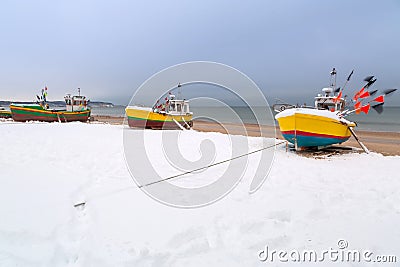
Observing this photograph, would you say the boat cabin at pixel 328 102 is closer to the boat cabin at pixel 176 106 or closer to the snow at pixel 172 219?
the snow at pixel 172 219

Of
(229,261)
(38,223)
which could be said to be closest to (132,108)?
(38,223)

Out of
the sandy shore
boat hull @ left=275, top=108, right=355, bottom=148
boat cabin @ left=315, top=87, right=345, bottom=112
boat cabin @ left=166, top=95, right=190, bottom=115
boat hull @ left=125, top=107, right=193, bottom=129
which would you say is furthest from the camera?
boat cabin @ left=166, top=95, right=190, bottom=115

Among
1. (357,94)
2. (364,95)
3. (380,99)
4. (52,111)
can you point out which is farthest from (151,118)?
(380,99)

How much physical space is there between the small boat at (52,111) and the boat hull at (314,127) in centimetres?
1939

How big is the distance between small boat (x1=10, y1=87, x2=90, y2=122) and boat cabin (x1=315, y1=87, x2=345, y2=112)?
2020 centimetres

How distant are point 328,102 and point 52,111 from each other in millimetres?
22202

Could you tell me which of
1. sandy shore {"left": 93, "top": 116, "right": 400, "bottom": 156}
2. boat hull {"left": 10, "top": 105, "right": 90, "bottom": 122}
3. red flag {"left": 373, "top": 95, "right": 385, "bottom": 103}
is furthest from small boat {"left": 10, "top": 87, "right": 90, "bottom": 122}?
red flag {"left": 373, "top": 95, "right": 385, "bottom": 103}

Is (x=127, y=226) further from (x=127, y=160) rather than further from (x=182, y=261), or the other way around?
(x=127, y=160)

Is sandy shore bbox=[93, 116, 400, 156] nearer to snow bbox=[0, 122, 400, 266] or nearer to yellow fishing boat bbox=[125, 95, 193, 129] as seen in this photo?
yellow fishing boat bbox=[125, 95, 193, 129]

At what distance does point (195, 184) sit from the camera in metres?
4.29

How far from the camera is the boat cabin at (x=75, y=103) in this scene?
2248cm

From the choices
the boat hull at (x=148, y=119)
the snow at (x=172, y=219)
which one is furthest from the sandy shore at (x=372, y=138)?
the snow at (x=172, y=219)

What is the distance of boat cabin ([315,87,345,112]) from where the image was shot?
10.3m

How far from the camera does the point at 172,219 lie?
2.86 meters
